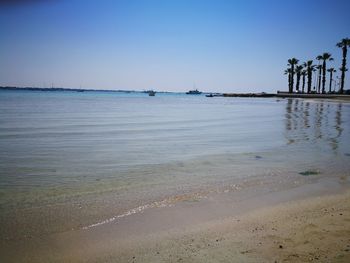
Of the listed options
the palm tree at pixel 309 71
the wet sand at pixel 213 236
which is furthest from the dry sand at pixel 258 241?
the palm tree at pixel 309 71

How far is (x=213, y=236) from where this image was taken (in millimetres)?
4738

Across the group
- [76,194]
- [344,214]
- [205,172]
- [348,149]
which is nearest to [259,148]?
[348,149]

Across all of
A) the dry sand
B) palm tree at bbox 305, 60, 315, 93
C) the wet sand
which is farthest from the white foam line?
palm tree at bbox 305, 60, 315, 93

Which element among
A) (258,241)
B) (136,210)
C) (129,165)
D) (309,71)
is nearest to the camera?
(258,241)

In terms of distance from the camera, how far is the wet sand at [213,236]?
13.5 ft

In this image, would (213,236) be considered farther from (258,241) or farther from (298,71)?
(298,71)

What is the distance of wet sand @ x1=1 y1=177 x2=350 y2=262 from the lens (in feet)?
13.5

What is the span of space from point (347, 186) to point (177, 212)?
14.6 ft

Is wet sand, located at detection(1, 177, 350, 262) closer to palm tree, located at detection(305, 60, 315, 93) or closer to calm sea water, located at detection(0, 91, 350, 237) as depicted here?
calm sea water, located at detection(0, 91, 350, 237)

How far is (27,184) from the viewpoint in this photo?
7477mm

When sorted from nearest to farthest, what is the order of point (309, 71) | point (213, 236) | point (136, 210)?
point (213, 236)
point (136, 210)
point (309, 71)

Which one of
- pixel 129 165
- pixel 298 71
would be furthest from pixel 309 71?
pixel 129 165

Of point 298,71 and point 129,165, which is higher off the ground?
point 298,71

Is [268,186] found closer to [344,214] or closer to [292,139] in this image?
[344,214]
